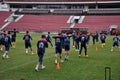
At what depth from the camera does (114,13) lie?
8869 cm

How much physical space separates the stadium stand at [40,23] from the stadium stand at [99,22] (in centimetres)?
521

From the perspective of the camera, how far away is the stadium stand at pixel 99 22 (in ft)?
245

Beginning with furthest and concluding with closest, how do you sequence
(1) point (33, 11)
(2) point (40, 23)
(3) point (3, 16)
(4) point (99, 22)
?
(1) point (33, 11), (3) point (3, 16), (2) point (40, 23), (4) point (99, 22)

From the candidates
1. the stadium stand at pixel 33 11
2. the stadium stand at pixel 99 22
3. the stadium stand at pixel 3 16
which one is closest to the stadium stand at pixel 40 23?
the stadium stand at pixel 3 16

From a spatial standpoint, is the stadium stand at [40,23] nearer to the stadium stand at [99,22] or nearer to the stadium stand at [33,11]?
the stadium stand at [99,22]

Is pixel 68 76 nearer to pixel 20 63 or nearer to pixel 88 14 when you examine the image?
pixel 20 63

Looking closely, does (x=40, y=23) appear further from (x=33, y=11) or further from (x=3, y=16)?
(x=33, y=11)

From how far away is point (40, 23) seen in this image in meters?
81.7

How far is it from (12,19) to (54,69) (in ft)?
237

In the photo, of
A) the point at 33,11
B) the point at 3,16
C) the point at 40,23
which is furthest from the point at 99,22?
the point at 3,16

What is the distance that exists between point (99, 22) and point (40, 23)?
15.3 m

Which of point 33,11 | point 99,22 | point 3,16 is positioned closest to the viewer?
point 99,22

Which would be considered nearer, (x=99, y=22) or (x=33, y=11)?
(x=99, y=22)

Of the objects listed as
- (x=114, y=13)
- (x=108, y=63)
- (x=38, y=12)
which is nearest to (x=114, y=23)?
(x=114, y=13)
